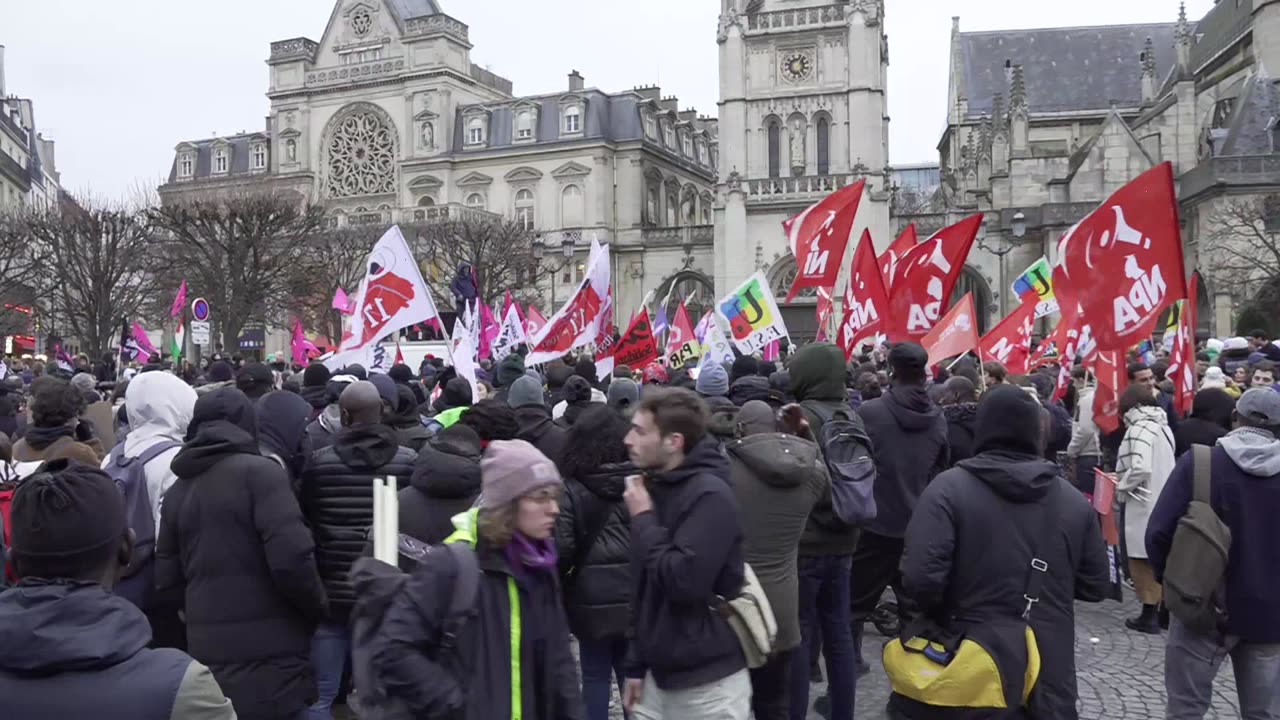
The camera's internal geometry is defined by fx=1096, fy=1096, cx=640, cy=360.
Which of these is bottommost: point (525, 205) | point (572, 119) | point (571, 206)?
point (571, 206)

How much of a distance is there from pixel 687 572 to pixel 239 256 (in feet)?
113

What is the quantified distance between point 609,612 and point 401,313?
6675 millimetres

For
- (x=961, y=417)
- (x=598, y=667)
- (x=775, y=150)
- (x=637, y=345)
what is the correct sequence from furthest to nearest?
(x=775, y=150) → (x=637, y=345) → (x=961, y=417) → (x=598, y=667)

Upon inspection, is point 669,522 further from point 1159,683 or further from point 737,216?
point 737,216

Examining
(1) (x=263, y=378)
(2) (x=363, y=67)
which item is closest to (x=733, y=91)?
(2) (x=363, y=67)

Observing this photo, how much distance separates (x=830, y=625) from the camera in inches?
237

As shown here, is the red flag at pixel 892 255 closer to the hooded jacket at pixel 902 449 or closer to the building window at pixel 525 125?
the hooded jacket at pixel 902 449

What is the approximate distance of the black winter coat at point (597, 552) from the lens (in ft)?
15.7

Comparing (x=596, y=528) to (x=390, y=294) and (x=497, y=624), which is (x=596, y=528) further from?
(x=390, y=294)

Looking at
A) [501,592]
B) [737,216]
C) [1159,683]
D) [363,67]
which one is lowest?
[1159,683]

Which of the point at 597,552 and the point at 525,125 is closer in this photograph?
the point at 597,552

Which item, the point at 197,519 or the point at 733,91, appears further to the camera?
the point at 733,91

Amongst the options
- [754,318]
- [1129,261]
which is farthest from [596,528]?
[754,318]

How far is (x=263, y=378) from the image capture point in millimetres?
8008
